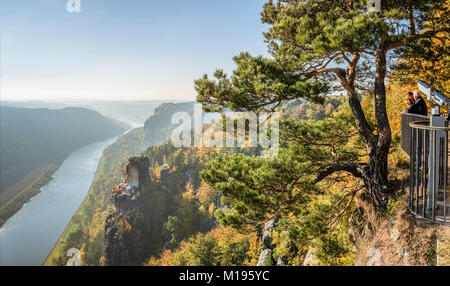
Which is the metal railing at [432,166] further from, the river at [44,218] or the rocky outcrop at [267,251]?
the river at [44,218]

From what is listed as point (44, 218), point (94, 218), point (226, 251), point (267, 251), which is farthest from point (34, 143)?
point (267, 251)

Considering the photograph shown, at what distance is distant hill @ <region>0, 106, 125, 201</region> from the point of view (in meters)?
111

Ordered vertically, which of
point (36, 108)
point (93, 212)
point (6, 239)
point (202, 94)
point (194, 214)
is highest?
point (36, 108)

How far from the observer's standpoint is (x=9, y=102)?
14762 centimetres

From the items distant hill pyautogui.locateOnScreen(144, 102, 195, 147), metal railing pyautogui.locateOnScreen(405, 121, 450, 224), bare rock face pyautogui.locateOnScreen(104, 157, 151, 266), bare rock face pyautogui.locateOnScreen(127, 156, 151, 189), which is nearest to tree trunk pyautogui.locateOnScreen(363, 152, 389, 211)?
metal railing pyautogui.locateOnScreen(405, 121, 450, 224)

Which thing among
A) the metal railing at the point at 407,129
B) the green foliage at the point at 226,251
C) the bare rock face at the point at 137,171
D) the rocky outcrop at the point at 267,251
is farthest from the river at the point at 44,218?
the metal railing at the point at 407,129

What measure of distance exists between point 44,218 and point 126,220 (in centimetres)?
6259

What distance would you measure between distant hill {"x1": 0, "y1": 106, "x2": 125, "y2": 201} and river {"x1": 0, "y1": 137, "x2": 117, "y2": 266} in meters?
11.3

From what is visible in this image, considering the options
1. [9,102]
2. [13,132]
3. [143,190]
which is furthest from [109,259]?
[9,102]

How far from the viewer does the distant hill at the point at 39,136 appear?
111 m

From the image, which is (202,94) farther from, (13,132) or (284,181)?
(13,132)

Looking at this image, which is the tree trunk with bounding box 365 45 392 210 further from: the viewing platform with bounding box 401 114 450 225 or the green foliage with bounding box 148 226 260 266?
the green foliage with bounding box 148 226 260 266

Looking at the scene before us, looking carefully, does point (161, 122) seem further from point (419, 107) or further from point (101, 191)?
point (419, 107)
